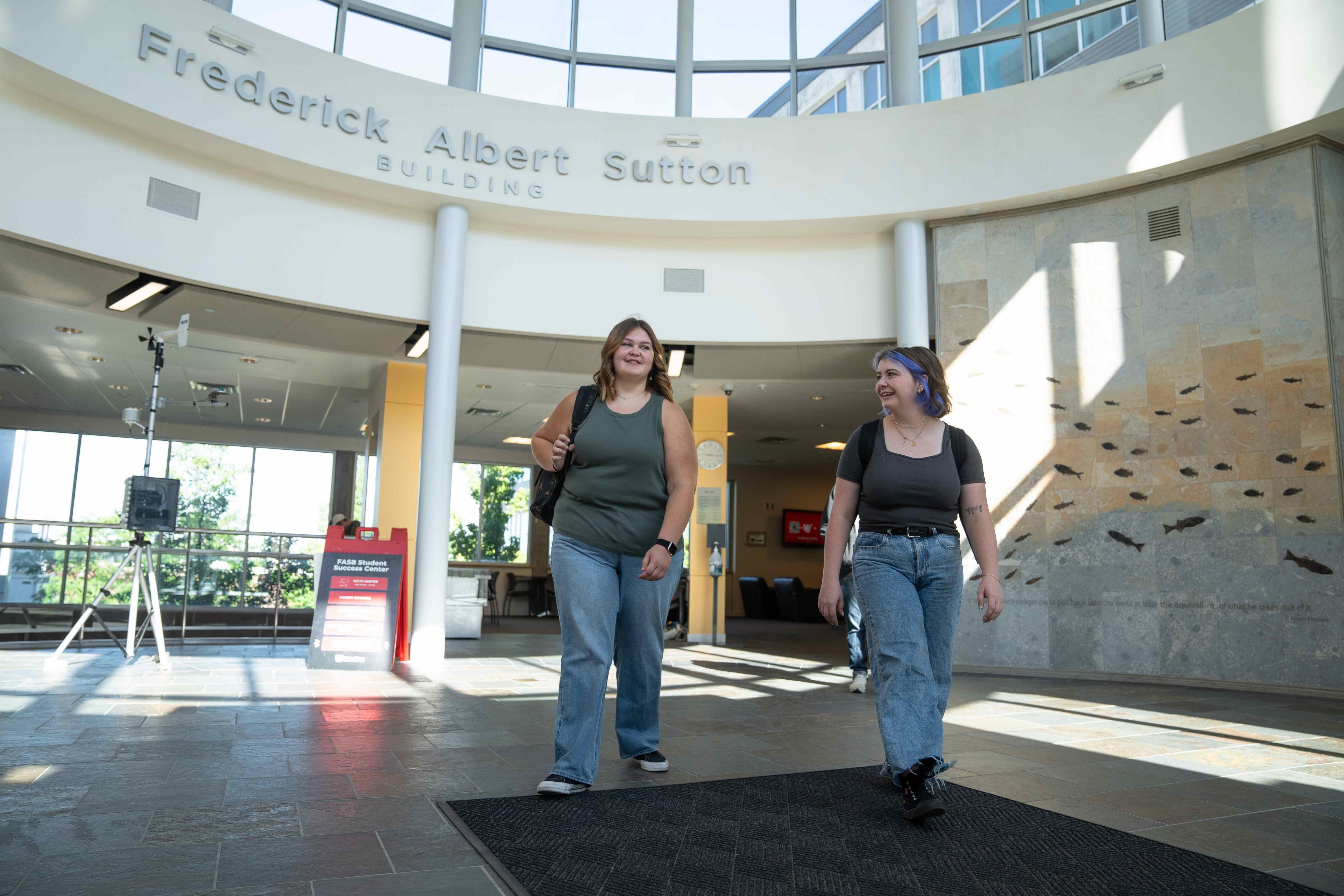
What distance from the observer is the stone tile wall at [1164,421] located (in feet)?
18.4

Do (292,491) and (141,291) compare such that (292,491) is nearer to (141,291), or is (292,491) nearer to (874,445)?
(141,291)

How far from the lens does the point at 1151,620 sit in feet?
20.1

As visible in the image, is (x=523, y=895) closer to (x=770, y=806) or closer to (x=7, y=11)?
(x=770, y=806)

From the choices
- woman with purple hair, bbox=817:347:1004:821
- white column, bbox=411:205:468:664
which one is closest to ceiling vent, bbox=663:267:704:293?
white column, bbox=411:205:468:664

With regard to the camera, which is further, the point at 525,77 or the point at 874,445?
the point at 525,77

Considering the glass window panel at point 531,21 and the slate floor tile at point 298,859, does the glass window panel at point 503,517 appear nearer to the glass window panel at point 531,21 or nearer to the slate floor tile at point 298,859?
the glass window panel at point 531,21

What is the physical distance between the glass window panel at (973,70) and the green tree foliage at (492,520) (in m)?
Answer: 10.1

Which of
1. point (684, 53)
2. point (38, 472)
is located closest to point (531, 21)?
point (684, 53)

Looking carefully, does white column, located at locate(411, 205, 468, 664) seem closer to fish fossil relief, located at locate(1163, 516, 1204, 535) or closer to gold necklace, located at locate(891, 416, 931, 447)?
gold necklace, located at locate(891, 416, 931, 447)

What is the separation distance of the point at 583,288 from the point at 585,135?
4.50ft

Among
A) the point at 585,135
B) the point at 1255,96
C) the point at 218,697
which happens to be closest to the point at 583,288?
the point at 585,135

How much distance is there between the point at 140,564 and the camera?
588 centimetres

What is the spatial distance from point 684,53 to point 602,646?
8.05 metres

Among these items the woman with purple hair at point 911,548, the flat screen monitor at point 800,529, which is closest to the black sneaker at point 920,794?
the woman with purple hair at point 911,548
